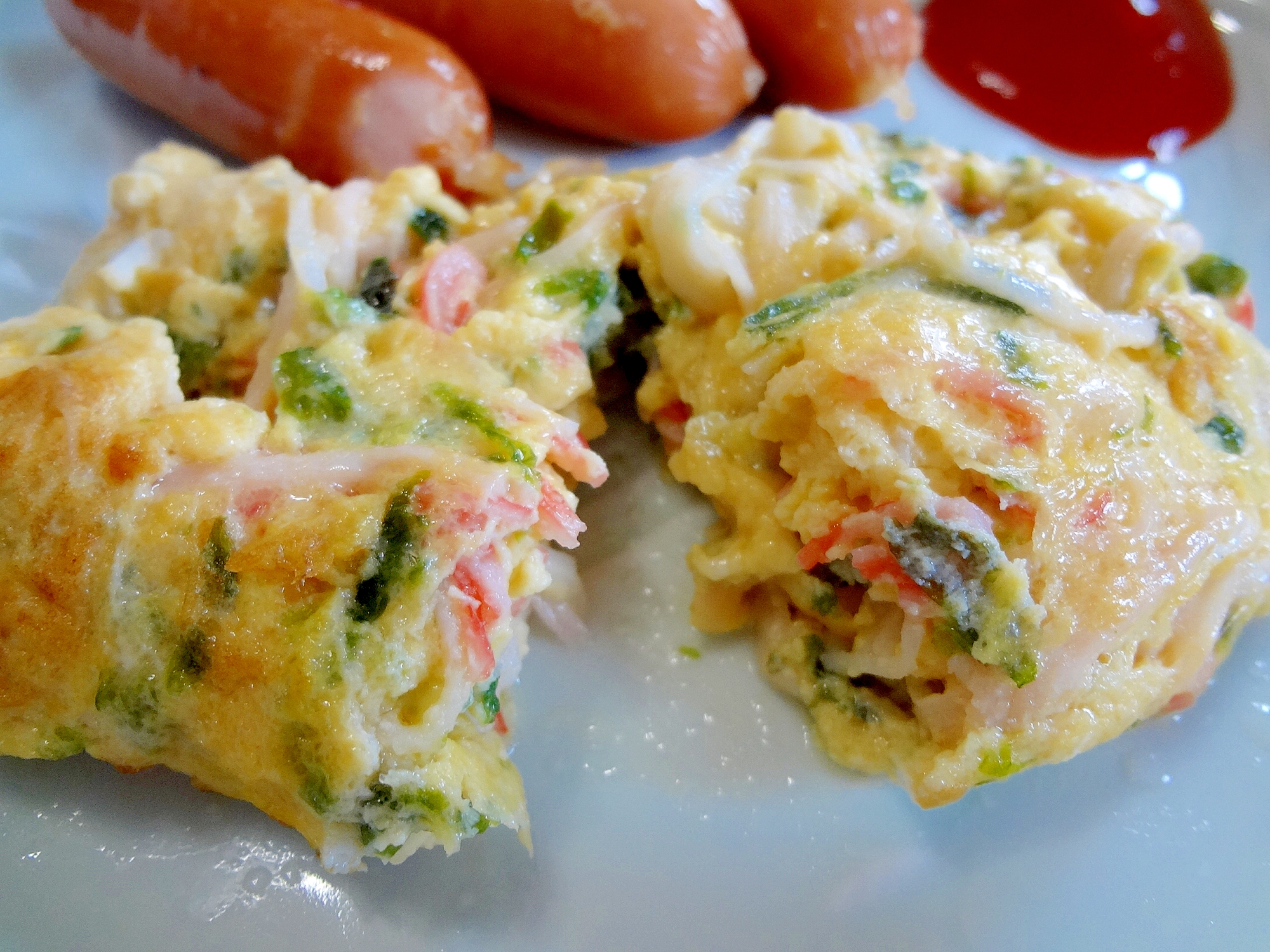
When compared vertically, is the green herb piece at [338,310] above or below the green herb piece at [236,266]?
above

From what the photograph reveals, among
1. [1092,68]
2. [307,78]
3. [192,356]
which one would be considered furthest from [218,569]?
[1092,68]

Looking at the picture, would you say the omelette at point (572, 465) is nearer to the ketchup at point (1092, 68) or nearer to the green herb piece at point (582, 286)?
the green herb piece at point (582, 286)

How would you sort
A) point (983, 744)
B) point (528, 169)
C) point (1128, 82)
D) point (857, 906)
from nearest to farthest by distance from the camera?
point (983, 744) < point (857, 906) < point (528, 169) < point (1128, 82)

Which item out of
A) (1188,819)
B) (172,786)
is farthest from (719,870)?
(172,786)

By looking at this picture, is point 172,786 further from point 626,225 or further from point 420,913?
point 626,225

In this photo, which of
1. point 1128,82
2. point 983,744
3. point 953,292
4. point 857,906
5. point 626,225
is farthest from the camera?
point 1128,82

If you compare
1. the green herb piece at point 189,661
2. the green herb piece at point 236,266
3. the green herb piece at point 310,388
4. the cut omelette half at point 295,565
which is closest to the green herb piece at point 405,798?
the cut omelette half at point 295,565

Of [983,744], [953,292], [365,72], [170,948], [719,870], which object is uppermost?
[953,292]
